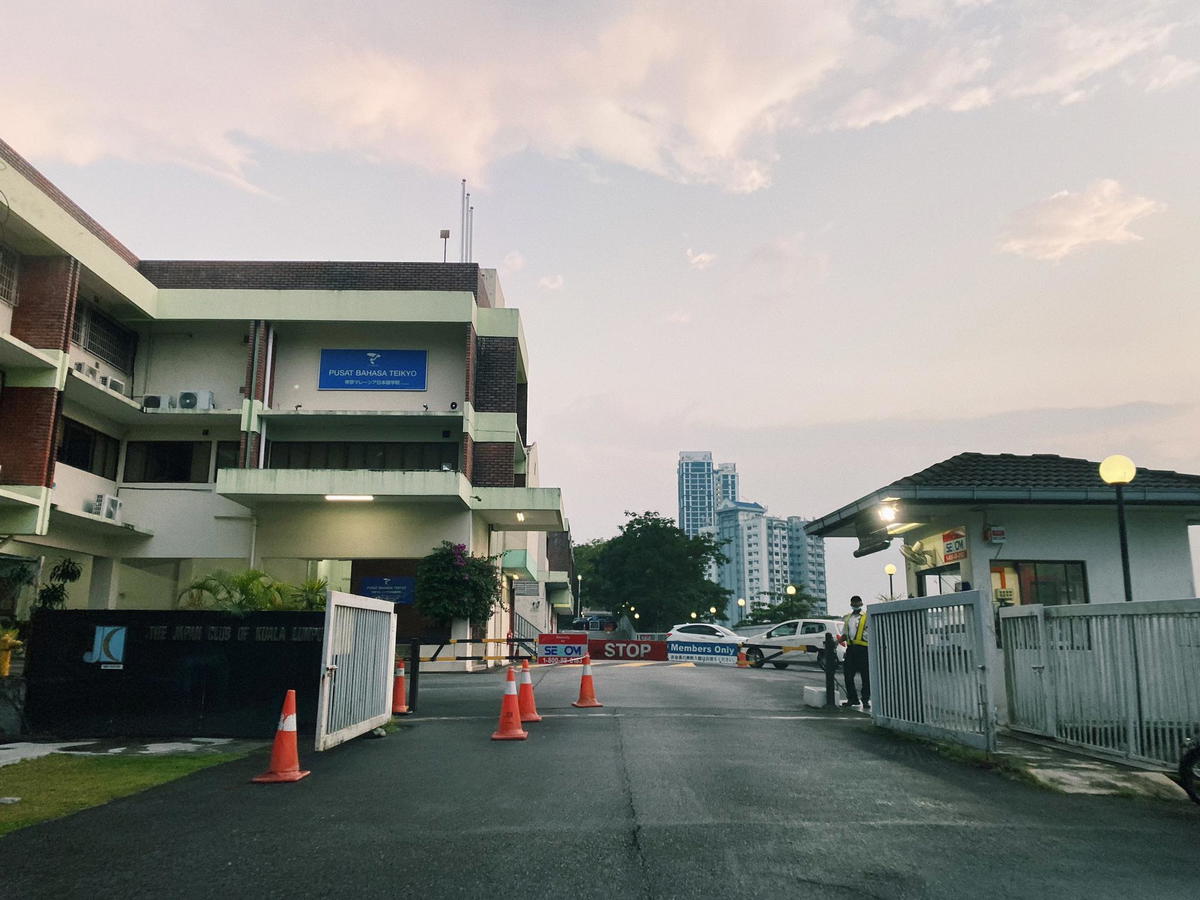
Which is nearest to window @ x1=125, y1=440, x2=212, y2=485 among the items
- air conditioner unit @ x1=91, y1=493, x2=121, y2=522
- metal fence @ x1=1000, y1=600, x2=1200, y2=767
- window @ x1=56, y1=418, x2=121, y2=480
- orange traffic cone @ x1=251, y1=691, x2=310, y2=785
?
window @ x1=56, y1=418, x2=121, y2=480

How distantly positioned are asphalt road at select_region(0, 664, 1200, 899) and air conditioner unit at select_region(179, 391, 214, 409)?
21.9 metres

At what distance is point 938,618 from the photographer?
1041cm

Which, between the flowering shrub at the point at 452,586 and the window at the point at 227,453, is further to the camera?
the window at the point at 227,453

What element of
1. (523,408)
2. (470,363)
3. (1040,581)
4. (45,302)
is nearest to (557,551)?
(523,408)

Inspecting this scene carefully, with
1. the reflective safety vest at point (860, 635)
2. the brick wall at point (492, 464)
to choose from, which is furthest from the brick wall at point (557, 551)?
the reflective safety vest at point (860, 635)

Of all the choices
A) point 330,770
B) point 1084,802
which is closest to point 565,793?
point 330,770

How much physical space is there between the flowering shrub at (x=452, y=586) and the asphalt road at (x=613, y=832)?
58.2 ft

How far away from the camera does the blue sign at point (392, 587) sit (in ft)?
95.7

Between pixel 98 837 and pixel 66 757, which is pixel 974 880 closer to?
pixel 98 837

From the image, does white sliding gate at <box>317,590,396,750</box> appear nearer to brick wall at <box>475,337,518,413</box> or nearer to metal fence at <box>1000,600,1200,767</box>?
metal fence at <box>1000,600,1200,767</box>

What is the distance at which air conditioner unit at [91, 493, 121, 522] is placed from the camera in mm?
26859

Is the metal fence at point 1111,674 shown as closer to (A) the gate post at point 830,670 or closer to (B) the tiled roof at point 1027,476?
(B) the tiled roof at point 1027,476

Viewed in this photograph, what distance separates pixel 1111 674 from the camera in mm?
8672

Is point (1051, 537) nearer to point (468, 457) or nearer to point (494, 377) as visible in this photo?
point (468, 457)
